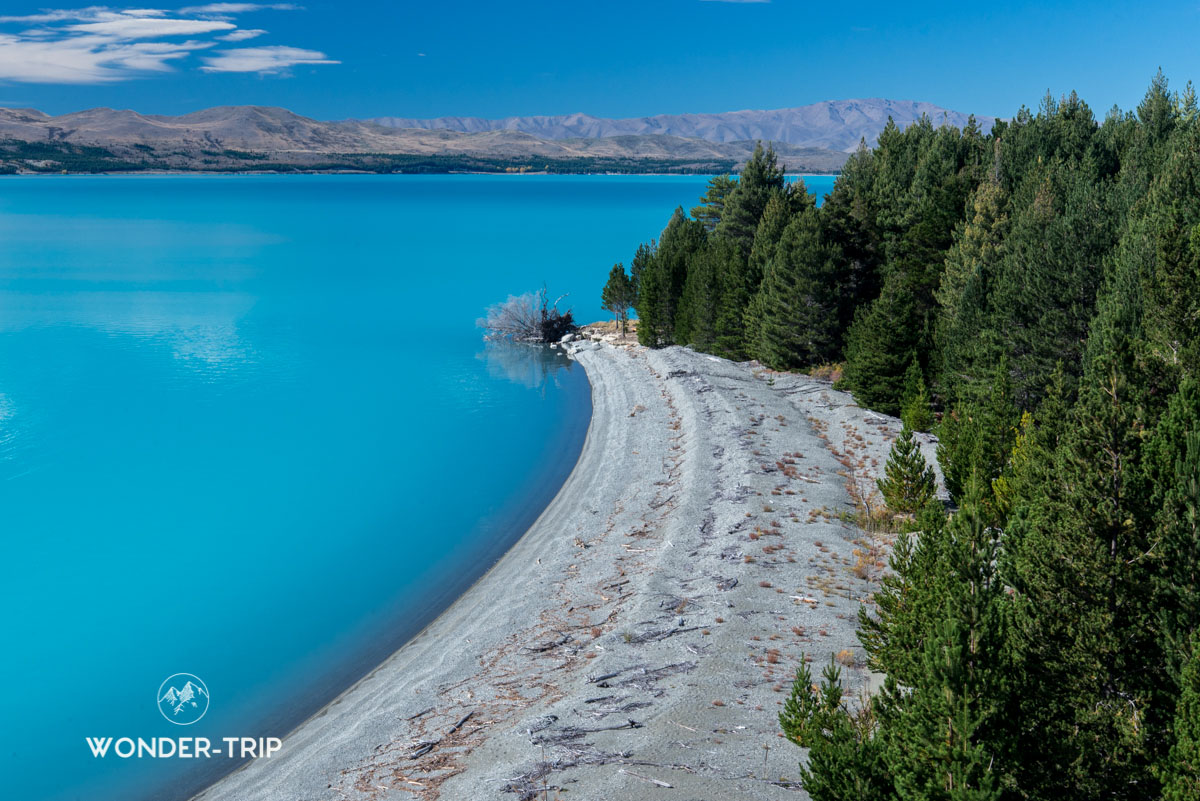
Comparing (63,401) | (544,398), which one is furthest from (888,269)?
(63,401)

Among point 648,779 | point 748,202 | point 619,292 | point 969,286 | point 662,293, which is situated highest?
point 748,202

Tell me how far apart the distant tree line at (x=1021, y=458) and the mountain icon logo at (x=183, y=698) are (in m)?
17.0

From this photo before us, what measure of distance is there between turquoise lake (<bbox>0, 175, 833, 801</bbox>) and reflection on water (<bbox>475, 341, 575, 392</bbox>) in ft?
1.17

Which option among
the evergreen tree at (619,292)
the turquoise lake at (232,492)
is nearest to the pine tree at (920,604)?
the turquoise lake at (232,492)

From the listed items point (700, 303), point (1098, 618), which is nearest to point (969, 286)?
point (700, 303)

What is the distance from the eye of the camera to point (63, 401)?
54.4m

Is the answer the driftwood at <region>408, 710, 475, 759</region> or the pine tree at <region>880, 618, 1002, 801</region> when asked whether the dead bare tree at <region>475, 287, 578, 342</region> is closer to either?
the driftwood at <region>408, 710, 475, 759</region>

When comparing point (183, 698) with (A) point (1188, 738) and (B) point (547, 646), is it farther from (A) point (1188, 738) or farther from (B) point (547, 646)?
(A) point (1188, 738)

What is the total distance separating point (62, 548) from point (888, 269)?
147ft

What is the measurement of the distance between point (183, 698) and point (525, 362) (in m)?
46.1

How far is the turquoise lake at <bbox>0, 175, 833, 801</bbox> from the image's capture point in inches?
958

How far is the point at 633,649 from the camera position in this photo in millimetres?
20266

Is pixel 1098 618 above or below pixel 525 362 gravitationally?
above

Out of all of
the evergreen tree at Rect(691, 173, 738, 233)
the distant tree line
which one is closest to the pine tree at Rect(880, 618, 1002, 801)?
the distant tree line
